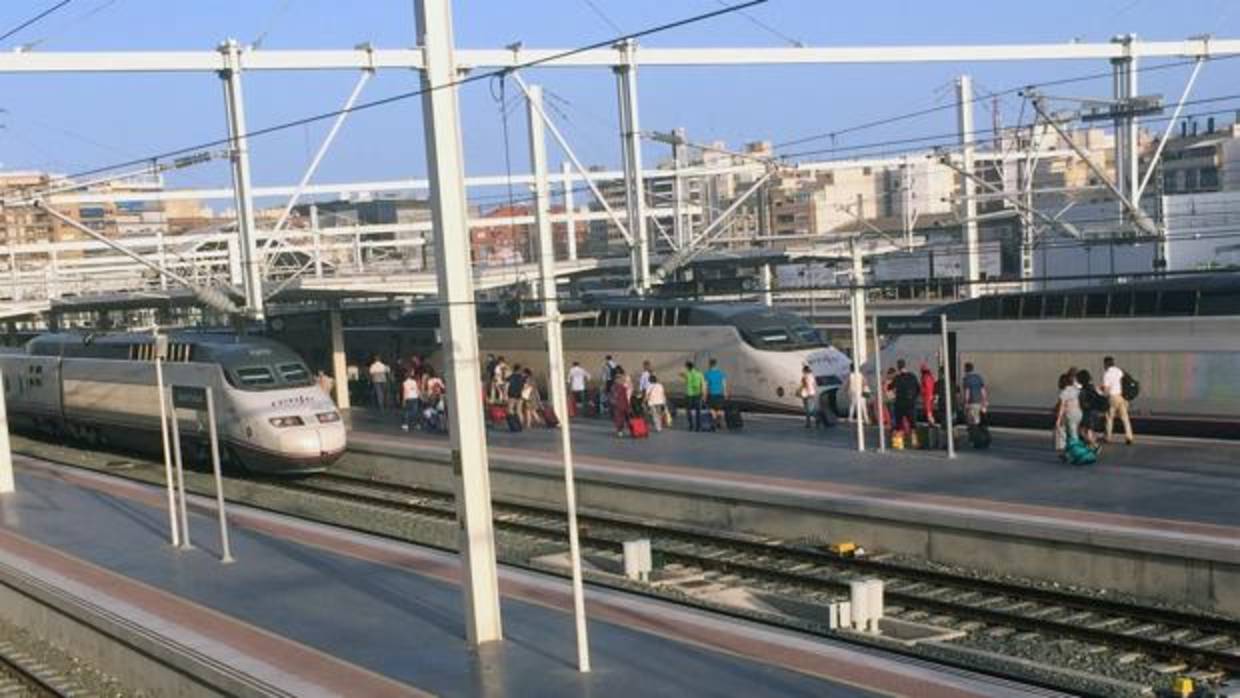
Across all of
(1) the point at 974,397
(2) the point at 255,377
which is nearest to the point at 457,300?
(1) the point at 974,397

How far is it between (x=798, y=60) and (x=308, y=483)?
496 inches

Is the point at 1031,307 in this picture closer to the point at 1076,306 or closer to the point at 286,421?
the point at 1076,306

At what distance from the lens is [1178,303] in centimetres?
2028

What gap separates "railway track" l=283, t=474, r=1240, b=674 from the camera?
41.3 ft

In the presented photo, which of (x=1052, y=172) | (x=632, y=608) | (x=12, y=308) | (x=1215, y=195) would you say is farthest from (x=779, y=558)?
(x=1052, y=172)

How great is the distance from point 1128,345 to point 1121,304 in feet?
2.22

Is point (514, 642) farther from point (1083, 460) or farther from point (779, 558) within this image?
point (1083, 460)

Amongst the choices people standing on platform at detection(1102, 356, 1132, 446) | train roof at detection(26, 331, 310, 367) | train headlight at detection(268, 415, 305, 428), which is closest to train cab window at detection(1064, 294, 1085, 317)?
people standing on platform at detection(1102, 356, 1132, 446)

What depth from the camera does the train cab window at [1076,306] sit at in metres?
21.5

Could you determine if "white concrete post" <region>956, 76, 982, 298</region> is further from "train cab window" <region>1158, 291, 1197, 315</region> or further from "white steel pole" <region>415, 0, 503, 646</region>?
"white steel pole" <region>415, 0, 503, 646</region>

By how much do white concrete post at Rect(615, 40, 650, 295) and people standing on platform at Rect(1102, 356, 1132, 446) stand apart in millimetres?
10701

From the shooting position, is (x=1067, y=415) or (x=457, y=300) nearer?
(x=457, y=300)

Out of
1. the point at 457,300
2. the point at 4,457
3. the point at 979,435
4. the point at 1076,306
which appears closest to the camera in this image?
the point at 457,300

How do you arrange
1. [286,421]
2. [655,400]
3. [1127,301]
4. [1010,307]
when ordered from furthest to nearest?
[655,400]
[286,421]
[1010,307]
[1127,301]
